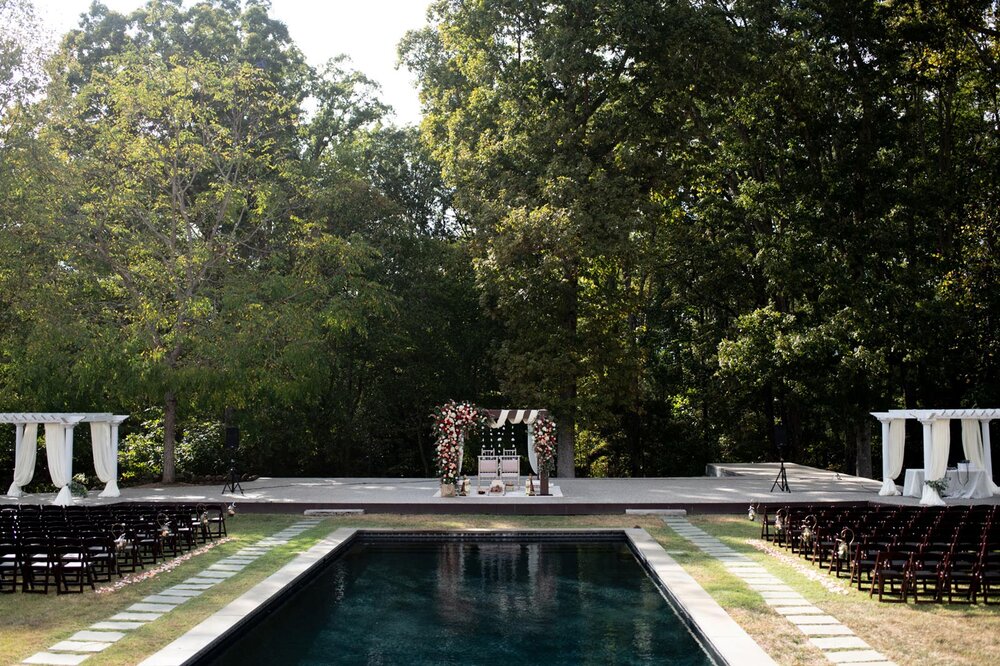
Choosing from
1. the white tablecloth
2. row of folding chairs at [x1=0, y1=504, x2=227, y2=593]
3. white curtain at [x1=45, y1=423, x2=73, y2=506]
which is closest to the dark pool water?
row of folding chairs at [x1=0, y1=504, x2=227, y2=593]

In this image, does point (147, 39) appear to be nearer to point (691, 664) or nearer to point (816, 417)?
point (816, 417)

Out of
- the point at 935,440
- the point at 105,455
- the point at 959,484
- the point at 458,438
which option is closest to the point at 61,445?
the point at 105,455

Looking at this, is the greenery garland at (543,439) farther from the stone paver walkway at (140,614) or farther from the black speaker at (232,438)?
the stone paver walkway at (140,614)

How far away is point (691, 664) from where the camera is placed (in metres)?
9.88

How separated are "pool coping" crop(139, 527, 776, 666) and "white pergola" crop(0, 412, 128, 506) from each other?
698cm

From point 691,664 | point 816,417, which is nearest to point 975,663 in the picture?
point 691,664

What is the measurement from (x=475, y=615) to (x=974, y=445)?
47.5 feet

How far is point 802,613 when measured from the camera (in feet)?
36.3

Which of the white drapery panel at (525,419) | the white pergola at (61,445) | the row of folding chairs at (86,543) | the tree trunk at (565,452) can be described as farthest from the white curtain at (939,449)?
the white pergola at (61,445)

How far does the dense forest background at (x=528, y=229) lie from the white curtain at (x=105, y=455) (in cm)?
349

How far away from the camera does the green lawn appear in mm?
9336

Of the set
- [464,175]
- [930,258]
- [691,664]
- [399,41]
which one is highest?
[399,41]

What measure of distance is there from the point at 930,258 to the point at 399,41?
1921cm

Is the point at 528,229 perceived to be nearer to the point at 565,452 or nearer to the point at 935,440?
the point at 565,452
